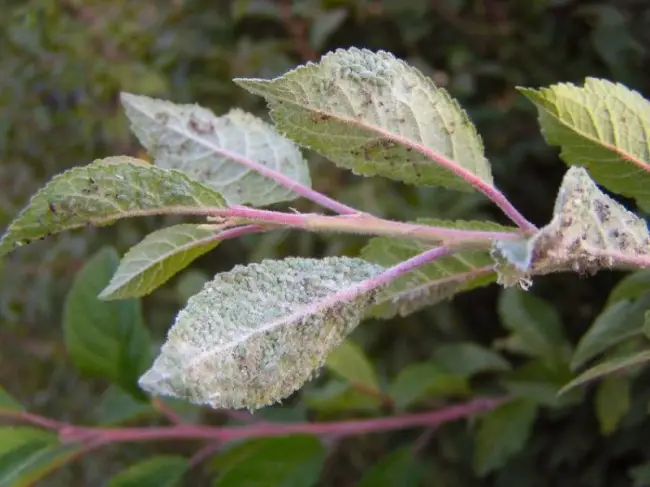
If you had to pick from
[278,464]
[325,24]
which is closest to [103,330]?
[278,464]

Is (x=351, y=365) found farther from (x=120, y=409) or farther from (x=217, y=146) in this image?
(x=217, y=146)

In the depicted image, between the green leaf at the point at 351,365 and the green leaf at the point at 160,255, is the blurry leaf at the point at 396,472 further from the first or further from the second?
the green leaf at the point at 160,255

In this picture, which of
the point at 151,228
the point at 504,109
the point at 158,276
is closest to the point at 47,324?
the point at 151,228

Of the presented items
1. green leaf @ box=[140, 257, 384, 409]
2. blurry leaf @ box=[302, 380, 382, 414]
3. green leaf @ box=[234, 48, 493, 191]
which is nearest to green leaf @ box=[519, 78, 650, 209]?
green leaf @ box=[234, 48, 493, 191]

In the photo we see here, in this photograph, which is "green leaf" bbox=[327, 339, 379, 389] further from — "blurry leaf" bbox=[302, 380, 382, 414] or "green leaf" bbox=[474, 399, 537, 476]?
"green leaf" bbox=[474, 399, 537, 476]

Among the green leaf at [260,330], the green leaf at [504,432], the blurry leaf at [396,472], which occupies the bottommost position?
the blurry leaf at [396,472]

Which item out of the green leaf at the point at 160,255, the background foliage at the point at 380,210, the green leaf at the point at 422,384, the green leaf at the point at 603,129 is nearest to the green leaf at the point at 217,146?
the green leaf at the point at 160,255
